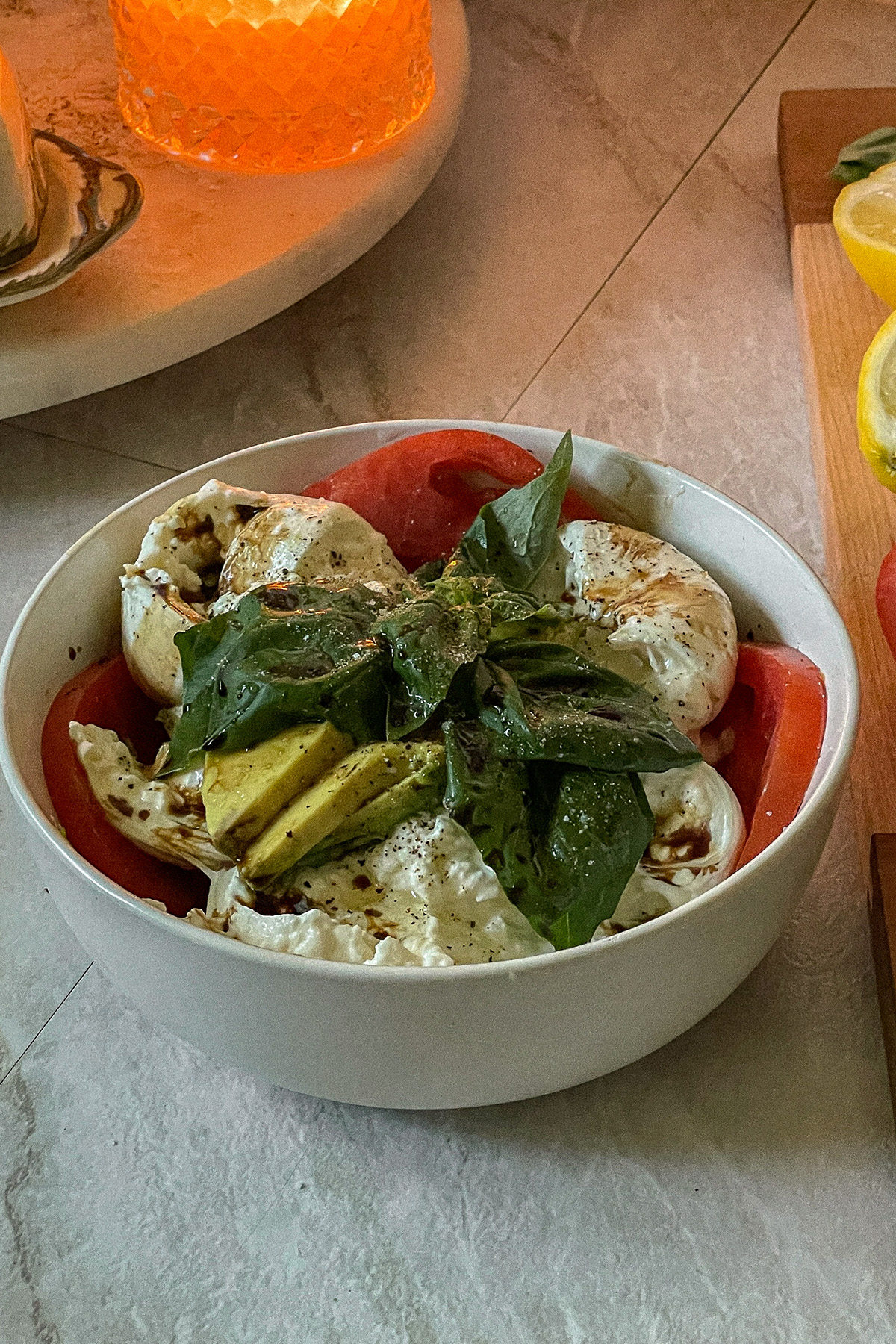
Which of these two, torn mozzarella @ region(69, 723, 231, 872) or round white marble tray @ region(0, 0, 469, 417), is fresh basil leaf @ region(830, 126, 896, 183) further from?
torn mozzarella @ region(69, 723, 231, 872)

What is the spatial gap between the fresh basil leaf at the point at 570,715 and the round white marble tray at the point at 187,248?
1.41ft

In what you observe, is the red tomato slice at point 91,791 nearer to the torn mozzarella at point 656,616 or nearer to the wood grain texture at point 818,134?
the torn mozzarella at point 656,616

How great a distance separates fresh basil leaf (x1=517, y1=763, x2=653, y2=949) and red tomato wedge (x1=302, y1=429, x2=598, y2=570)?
0.66ft

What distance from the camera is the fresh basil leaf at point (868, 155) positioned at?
0.95 m

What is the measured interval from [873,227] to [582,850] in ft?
1.95

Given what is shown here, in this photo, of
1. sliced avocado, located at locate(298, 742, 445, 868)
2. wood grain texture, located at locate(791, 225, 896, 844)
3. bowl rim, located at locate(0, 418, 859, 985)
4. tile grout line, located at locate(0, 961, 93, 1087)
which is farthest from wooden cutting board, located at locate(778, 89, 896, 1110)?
tile grout line, located at locate(0, 961, 93, 1087)

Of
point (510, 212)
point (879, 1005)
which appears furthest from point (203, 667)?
point (510, 212)

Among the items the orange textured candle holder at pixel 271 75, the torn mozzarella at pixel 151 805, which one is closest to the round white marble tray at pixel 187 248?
the orange textured candle holder at pixel 271 75

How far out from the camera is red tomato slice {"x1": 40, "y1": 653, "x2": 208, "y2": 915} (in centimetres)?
52

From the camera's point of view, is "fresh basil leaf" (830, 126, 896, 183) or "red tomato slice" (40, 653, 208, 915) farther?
"fresh basil leaf" (830, 126, 896, 183)

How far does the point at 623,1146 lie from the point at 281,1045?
0.49ft

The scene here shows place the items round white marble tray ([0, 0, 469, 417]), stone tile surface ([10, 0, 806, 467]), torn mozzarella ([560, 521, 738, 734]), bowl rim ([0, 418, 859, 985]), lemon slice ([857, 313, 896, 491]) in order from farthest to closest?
stone tile surface ([10, 0, 806, 467]), round white marble tray ([0, 0, 469, 417]), lemon slice ([857, 313, 896, 491]), torn mozzarella ([560, 521, 738, 734]), bowl rim ([0, 418, 859, 985])

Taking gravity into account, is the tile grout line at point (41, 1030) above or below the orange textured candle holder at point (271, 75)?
below

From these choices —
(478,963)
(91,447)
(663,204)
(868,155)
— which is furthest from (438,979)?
(663,204)
